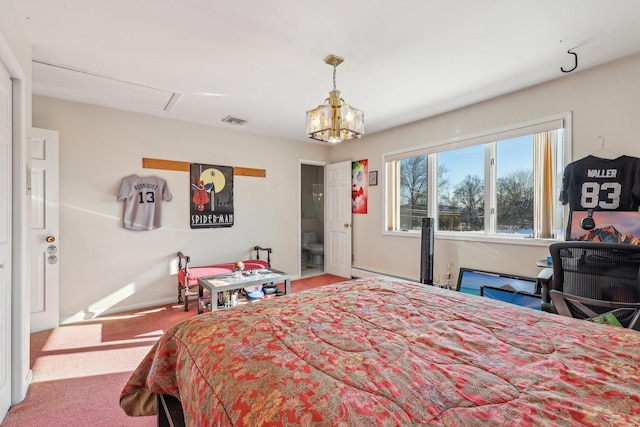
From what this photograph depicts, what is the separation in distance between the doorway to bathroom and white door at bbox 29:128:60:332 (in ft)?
12.6

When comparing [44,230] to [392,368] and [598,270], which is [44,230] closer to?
[392,368]

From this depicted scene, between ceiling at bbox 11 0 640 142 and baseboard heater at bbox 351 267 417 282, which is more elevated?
ceiling at bbox 11 0 640 142

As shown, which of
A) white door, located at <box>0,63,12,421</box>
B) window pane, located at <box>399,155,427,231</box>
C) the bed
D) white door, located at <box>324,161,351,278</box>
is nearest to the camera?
the bed

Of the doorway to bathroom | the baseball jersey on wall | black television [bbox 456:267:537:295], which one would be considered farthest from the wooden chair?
black television [bbox 456:267:537:295]

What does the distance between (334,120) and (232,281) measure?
6.54 feet

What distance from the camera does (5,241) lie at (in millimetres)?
1718

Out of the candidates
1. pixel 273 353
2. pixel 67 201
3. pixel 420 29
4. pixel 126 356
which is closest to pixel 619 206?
pixel 420 29

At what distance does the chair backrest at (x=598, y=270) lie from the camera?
172cm

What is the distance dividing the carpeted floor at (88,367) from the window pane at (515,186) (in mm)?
3717

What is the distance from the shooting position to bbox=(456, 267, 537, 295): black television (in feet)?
9.99

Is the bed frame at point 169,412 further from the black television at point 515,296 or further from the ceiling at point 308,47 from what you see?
the black television at point 515,296

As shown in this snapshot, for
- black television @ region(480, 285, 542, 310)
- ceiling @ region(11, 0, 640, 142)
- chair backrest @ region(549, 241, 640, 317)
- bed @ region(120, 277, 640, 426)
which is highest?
ceiling @ region(11, 0, 640, 142)

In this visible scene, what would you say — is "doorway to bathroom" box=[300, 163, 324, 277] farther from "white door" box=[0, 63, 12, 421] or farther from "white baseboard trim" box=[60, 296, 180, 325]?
"white door" box=[0, 63, 12, 421]

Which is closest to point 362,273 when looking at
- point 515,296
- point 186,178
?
point 515,296
